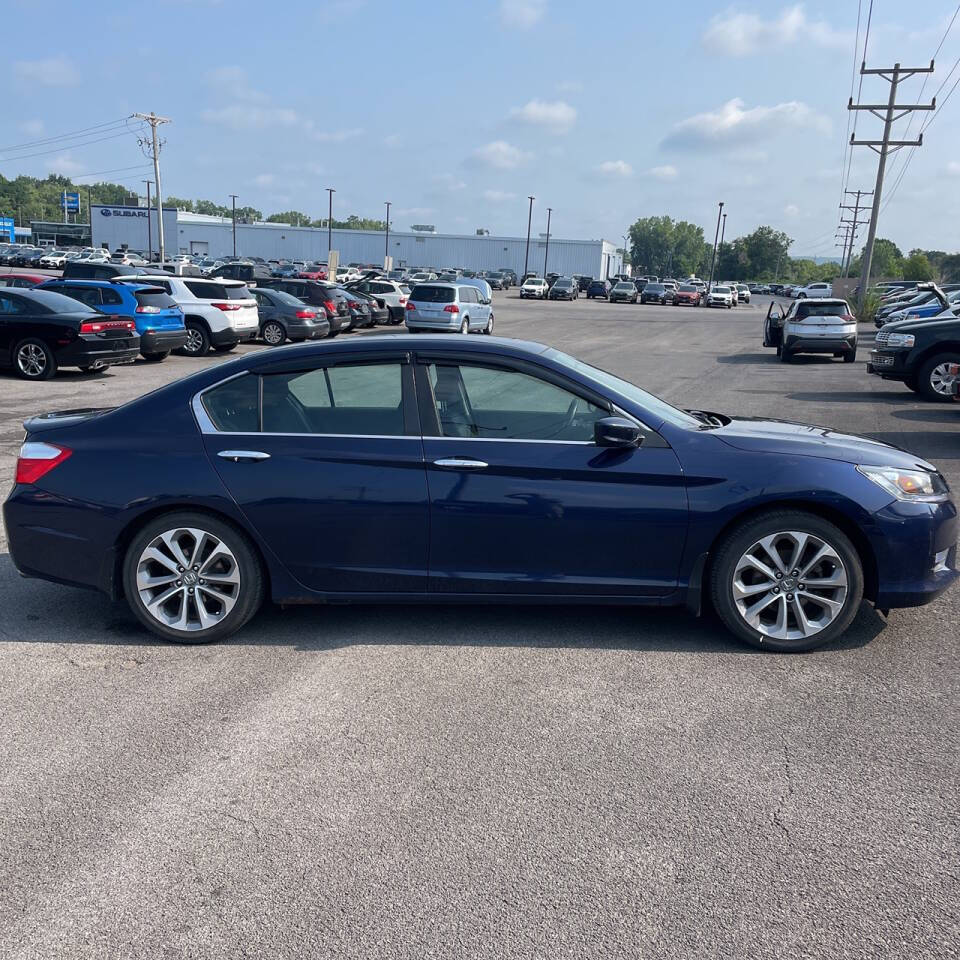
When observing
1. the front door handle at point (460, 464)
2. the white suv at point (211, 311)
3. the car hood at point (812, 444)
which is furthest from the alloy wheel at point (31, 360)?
the car hood at point (812, 444)

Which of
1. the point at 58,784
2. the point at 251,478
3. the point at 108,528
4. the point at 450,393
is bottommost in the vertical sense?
the point at 58,784

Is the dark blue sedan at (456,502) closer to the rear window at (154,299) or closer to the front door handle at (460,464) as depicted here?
the front door handle at (460,464)

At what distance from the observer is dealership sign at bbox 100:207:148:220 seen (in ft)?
370

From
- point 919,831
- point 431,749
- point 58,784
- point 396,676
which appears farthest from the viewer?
point 396,676

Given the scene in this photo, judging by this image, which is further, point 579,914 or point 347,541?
point 347,541

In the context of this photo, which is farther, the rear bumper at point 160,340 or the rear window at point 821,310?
the rear window at point 821,310

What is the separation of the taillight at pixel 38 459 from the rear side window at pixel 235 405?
0.78 m

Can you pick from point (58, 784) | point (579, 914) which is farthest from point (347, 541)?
point (579, 914)

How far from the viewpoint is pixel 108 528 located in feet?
16.2

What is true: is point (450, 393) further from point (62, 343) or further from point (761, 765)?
point (62, 343)

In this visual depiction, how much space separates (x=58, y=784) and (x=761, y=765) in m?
2.67

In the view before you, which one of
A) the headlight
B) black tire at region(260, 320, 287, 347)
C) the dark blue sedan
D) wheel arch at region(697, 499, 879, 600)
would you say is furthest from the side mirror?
black tire at region(260, 320, 287, 347)

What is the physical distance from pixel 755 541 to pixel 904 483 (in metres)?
0.87

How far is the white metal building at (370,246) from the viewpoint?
382ft
